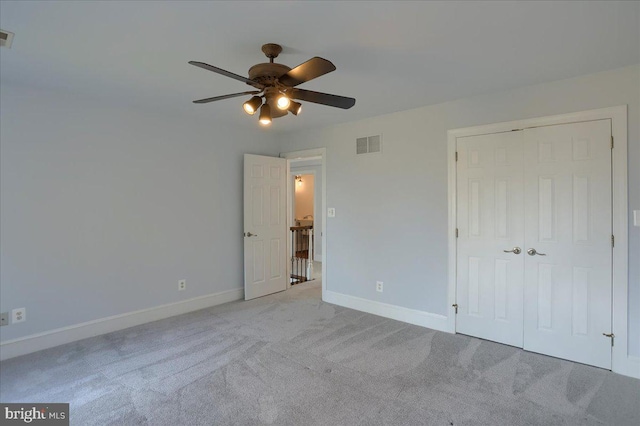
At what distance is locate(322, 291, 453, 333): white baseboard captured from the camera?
3.58 m

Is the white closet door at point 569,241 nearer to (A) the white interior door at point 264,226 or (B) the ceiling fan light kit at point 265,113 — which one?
(B) the ceiling fan light kit at point 265,113

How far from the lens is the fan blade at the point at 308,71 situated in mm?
1811

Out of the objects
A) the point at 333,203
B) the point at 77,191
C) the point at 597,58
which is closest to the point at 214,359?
the point at 77,191

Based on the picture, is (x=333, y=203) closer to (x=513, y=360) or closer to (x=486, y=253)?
(x=486, y=253)

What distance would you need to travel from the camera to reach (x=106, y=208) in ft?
11.5

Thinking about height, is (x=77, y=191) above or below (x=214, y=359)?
above

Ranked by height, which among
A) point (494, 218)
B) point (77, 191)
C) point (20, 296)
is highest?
point (77, 191)

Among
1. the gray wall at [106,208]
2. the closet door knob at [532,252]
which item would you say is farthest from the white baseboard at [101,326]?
the closet door knob at [532,252]

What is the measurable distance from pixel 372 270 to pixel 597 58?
2.91m

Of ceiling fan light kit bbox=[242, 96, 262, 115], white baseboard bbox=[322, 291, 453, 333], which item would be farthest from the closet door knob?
ceiling fan light kit bbox=[242, 96, 262, 115]

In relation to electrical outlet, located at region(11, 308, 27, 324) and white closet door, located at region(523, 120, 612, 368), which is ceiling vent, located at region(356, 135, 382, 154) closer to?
white closet door, located at region(523, 120, 612, 368)

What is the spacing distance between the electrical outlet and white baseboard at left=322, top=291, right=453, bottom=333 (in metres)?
3.24

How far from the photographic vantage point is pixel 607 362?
2.69 m

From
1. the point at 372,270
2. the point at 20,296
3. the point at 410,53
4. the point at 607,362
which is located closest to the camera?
the point at 410,53
